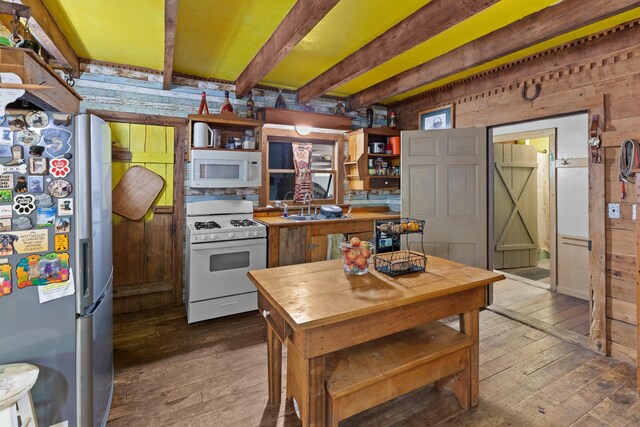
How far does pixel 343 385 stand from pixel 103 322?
1.43 m

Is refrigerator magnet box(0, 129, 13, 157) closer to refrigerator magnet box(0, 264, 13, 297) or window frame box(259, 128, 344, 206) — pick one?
refrigerator magnet box(0, 264, 13, 297)

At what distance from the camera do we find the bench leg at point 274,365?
202 centimetres

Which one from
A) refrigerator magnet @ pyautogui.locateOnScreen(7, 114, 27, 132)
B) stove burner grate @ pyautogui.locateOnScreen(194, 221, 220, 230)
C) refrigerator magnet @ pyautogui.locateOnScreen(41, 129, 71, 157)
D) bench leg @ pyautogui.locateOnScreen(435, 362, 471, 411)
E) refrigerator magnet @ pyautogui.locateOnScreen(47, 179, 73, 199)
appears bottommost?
bench leg @ pyautogui.locateOnScreen(435, 362, 471, 411)

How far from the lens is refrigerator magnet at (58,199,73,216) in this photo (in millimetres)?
1500

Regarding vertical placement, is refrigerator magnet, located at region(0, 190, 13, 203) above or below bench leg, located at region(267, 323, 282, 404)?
above

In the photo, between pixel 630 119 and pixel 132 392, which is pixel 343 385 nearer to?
pixel 132 392

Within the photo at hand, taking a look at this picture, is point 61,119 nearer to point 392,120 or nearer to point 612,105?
point 612,105

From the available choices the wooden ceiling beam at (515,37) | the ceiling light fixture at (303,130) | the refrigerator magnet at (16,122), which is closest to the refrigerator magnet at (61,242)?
the refrigerator magnet at (16,122)

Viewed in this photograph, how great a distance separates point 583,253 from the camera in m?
3.96

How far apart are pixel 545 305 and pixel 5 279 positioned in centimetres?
471

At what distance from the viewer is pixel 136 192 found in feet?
11.3

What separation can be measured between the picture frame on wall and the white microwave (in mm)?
2307

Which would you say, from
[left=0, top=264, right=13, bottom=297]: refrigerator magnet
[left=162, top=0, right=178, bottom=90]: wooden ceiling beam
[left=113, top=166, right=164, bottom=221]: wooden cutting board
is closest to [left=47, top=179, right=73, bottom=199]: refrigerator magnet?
Result: [left=0, top=264, right=13, bottom=297]: refrigerator magnet

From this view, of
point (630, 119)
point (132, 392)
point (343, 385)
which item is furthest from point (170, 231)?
point (630, 119)
